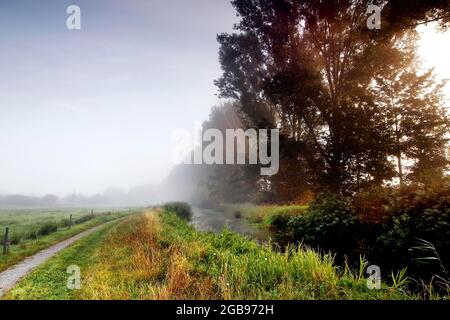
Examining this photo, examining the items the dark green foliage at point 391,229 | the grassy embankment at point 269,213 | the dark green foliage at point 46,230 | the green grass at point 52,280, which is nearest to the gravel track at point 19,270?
the green grass at point 52,280

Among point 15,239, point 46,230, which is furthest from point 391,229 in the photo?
point 46,230

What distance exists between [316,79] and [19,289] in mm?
15971

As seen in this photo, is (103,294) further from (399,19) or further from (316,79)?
(316,79)

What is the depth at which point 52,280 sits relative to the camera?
838 cm

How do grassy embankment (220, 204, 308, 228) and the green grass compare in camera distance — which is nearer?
the green grass

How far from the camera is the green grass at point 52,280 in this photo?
6762mm

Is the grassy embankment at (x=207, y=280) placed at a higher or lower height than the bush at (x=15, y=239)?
higher

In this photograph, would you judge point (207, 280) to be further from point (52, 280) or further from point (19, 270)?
point (19, 270)

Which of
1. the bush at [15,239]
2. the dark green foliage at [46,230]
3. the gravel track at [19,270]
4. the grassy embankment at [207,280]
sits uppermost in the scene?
the grassy embankment at [207,280]

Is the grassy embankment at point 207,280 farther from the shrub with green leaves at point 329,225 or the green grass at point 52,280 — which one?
the shrub with green leaves at point 329,225

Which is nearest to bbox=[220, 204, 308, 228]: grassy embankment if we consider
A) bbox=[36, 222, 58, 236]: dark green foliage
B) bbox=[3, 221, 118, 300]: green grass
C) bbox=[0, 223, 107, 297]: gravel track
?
bbox=[3, 221, 118, 300]: green grass

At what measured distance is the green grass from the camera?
22.2 feet

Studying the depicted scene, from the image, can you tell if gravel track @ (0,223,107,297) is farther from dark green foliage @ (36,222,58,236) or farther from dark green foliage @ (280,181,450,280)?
dark green foliage @ (280,181,450,280)
